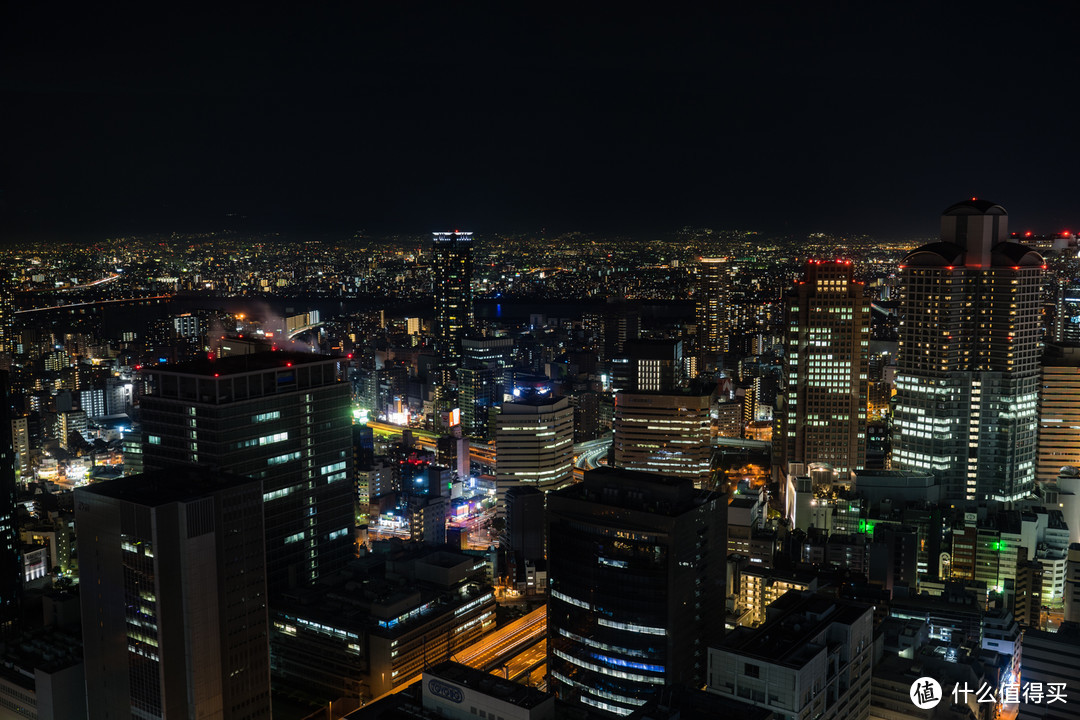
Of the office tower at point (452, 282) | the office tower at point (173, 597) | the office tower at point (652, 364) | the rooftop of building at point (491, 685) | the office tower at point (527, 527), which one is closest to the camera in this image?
the rooftop of building at point (491, 685)

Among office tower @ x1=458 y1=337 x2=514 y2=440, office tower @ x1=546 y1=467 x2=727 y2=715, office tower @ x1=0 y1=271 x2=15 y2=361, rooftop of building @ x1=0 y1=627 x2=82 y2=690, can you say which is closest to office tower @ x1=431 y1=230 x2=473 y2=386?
office tower @ x1=458 y1=337 x2=514 y2=440

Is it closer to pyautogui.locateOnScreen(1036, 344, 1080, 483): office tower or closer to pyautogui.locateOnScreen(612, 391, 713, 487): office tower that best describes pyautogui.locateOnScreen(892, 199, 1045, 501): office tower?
pyautogui.locateOnScreen(1036, 344, 1080, 483): office tower

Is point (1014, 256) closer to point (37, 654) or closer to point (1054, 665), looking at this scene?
point (1054, 665)

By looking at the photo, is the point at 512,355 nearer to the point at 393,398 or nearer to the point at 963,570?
the point at 393,398

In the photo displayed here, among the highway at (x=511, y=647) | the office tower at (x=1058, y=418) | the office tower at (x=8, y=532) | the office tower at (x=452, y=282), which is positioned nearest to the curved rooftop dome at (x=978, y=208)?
the office tower at (x=1058, y=418)

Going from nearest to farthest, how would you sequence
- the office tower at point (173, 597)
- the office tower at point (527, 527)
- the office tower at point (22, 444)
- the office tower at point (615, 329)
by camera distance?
the office tower at point (173, 597), the office tower at point (527, 527), the office tower at point (22, 444), the office tower at point (615, 329)

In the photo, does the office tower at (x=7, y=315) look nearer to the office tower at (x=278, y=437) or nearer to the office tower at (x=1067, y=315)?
the office tower at (x=278, y=437)

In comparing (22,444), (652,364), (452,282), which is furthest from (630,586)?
(452,282)
